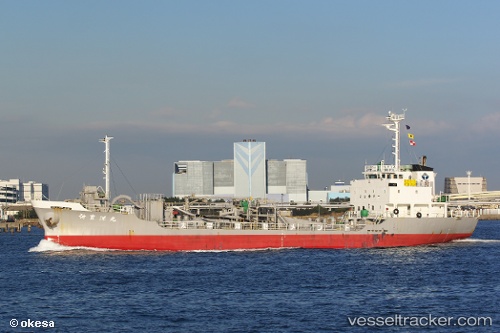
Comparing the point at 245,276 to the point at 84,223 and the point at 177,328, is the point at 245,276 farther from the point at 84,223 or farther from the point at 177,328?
the point at 84,223

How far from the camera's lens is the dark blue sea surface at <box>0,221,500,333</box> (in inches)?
1121

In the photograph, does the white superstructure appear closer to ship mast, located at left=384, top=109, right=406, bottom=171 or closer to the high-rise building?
ship mast, located at left=384, top=109, right=406, bottom=171

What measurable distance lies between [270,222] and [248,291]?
72.7 ft

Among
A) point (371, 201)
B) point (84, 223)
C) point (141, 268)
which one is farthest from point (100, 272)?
point (371, 201)

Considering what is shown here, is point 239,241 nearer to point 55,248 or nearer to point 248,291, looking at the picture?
point 55,248

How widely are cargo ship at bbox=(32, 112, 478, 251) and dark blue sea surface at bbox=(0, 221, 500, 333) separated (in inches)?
68.4

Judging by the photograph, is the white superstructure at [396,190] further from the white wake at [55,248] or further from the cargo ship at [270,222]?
the white wake at [55,248]

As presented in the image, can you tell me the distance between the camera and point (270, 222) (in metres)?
57.2

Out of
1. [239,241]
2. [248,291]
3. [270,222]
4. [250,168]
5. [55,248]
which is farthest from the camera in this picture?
[250,168]

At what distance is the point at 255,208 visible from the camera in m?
58.2

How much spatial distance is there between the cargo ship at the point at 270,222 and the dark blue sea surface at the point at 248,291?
1738 millimetres

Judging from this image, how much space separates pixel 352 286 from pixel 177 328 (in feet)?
39.4

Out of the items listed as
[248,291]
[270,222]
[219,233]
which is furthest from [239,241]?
[248,291]

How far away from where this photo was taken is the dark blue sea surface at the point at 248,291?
2848 centimetres
